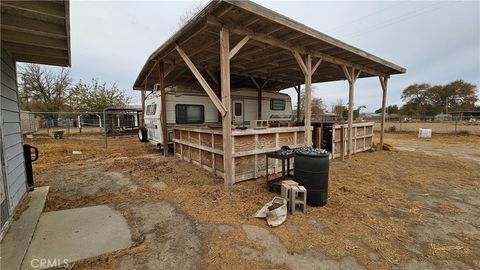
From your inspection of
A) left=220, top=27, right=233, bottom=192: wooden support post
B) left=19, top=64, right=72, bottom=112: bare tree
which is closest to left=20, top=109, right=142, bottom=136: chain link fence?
left=19, top=64, right=72, bottom=112: bare tree

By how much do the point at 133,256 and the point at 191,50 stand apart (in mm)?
5300

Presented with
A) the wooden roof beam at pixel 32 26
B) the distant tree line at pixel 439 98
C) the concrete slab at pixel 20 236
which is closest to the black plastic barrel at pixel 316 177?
the concrete slab at pixel 20 236

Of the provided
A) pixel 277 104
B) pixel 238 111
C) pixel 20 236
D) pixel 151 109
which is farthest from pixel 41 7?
pixel 277 104

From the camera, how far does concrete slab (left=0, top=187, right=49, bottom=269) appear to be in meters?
2.03

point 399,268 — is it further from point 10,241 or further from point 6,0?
point 6,0

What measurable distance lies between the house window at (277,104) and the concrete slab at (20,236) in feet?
31.2

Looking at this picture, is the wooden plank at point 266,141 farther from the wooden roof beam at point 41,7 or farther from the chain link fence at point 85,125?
the chain link fence at point 85,125

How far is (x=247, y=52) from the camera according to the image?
6.23m

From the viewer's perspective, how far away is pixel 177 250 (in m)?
2.33

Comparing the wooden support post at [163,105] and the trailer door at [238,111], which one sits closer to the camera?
the wooden support post at [163,105]

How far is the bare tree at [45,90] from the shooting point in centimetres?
2266

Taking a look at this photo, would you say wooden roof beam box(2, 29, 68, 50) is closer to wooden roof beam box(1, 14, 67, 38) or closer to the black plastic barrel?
wooden roof beam box(1, 14, 67, 38)

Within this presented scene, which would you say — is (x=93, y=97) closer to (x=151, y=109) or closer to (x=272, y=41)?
(x=151, y=109)

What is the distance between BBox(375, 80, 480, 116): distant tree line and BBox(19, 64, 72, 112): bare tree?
2377 inches
